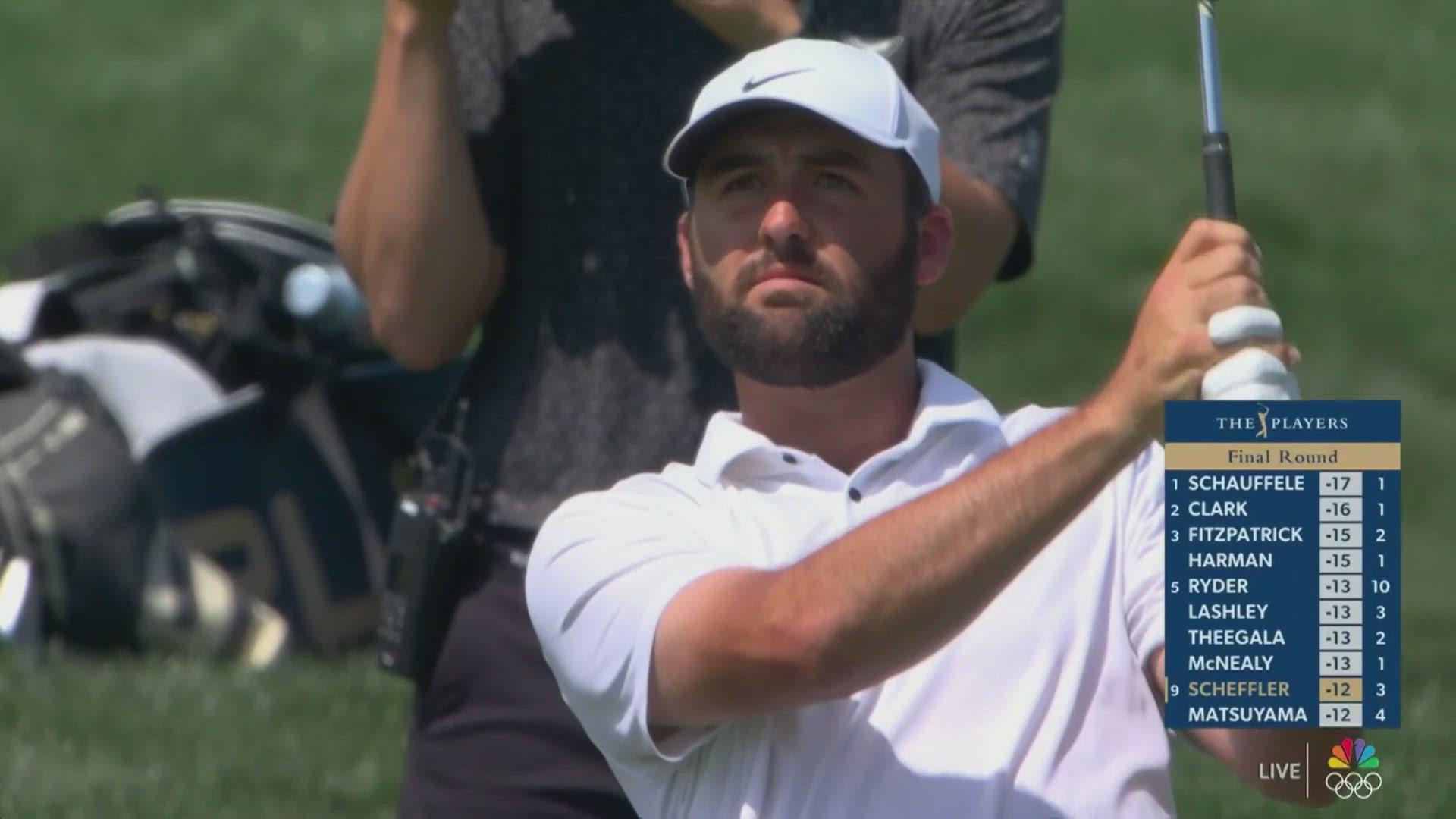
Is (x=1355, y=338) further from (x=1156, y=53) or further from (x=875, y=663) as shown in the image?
(x=875, y=663)

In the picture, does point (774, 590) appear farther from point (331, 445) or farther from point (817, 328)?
point (331, 445)

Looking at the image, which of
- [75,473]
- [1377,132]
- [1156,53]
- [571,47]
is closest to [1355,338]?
[1377,132]

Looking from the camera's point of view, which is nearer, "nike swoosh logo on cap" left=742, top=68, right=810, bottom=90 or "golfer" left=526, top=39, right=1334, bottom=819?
"golfer" left=526, top=39, right=1334, bottom=819

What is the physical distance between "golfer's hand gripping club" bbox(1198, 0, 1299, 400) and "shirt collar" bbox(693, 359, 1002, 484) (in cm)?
63

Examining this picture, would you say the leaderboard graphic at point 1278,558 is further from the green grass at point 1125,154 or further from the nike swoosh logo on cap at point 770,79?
the green grass at point 1125,154

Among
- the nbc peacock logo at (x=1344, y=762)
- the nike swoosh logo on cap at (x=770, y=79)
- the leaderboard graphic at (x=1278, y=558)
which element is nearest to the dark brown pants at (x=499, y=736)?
the nike swoosh logo on cap at (x=770, y=79)

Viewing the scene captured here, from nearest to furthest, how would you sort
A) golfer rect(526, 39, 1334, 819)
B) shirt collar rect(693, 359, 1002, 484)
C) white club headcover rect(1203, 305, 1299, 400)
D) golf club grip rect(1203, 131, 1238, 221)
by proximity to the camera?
white club headcover rect(1203, 305, 1299, 400) → golf club grip rect(1203, 131, 1238, 221) → golfer rect(526, 39, 1334, 819) → shirt collar rect(693, 359, 1002, 484)

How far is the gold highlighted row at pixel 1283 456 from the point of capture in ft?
7.55

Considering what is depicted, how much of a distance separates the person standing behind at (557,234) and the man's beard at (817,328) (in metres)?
0.43

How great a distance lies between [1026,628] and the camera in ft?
9.37

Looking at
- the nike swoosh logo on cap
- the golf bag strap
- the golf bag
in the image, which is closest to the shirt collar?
the nike swoosh logo on cap

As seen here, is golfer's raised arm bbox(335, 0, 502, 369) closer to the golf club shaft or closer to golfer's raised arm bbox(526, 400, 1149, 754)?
golfer's raised arm bbox(526, 400, 1149, 754)

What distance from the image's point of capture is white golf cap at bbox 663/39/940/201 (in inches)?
118

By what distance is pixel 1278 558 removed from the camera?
91.7 inches
